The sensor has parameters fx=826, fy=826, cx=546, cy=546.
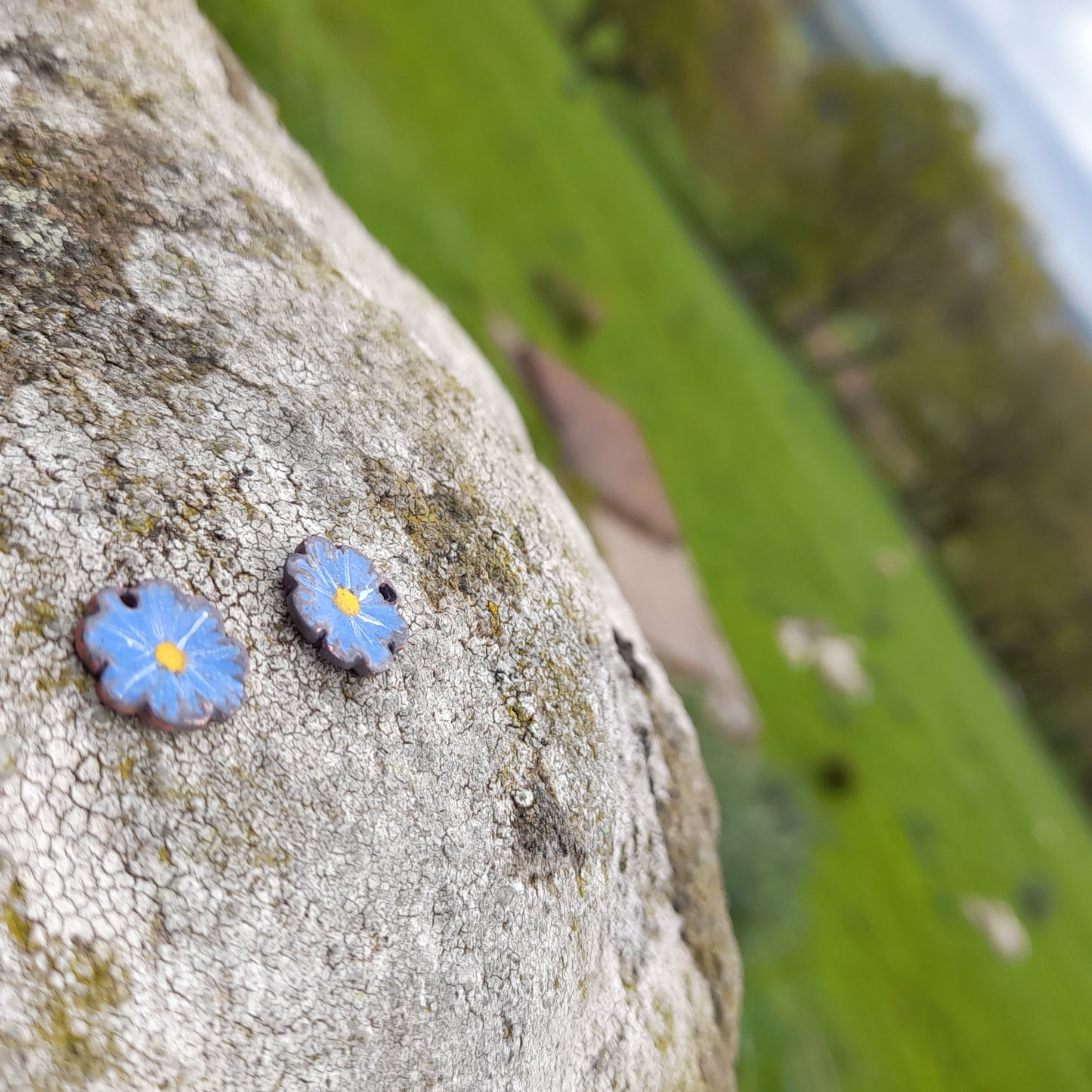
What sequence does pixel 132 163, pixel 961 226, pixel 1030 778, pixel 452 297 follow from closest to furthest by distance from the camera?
pixel 132 163
pixel 452 297
pixel 1030 778
pixel 961 226

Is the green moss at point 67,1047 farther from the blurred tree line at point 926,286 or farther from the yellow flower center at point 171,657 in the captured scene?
the blurred tree line at point 926,286

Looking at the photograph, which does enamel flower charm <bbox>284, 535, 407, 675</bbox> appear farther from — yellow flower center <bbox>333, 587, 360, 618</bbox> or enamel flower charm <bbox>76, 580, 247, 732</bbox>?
enamel flower charm <bbox>76, 580, 247, 732</bbox>

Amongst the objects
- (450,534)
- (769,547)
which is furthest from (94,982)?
(769,547)

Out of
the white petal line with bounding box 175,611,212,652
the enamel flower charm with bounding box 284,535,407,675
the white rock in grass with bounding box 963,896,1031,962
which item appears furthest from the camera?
the white rock in grass with bounding box 963,896,1031,962

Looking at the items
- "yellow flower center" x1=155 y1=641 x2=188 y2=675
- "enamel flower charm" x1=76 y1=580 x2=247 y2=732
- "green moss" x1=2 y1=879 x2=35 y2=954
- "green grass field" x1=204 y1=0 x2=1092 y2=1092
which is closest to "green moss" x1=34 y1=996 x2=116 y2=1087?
"green moss" x1=2 y1=879 x2=35 y2=954

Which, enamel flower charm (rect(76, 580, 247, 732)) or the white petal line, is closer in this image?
enamel flower charm (rect(76, 580, 247, 732))

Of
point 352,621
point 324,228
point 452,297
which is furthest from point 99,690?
point 452,297

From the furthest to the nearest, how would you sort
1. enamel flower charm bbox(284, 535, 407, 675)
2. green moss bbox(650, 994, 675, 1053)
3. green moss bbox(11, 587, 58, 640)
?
green moss bbox(650, 994, 675, 1053), enamel flower charm bbox(284, 535, 407, 675), green moss bbox(11, 587, 58, 640)

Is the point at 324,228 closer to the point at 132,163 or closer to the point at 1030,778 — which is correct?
the point at 132,163
